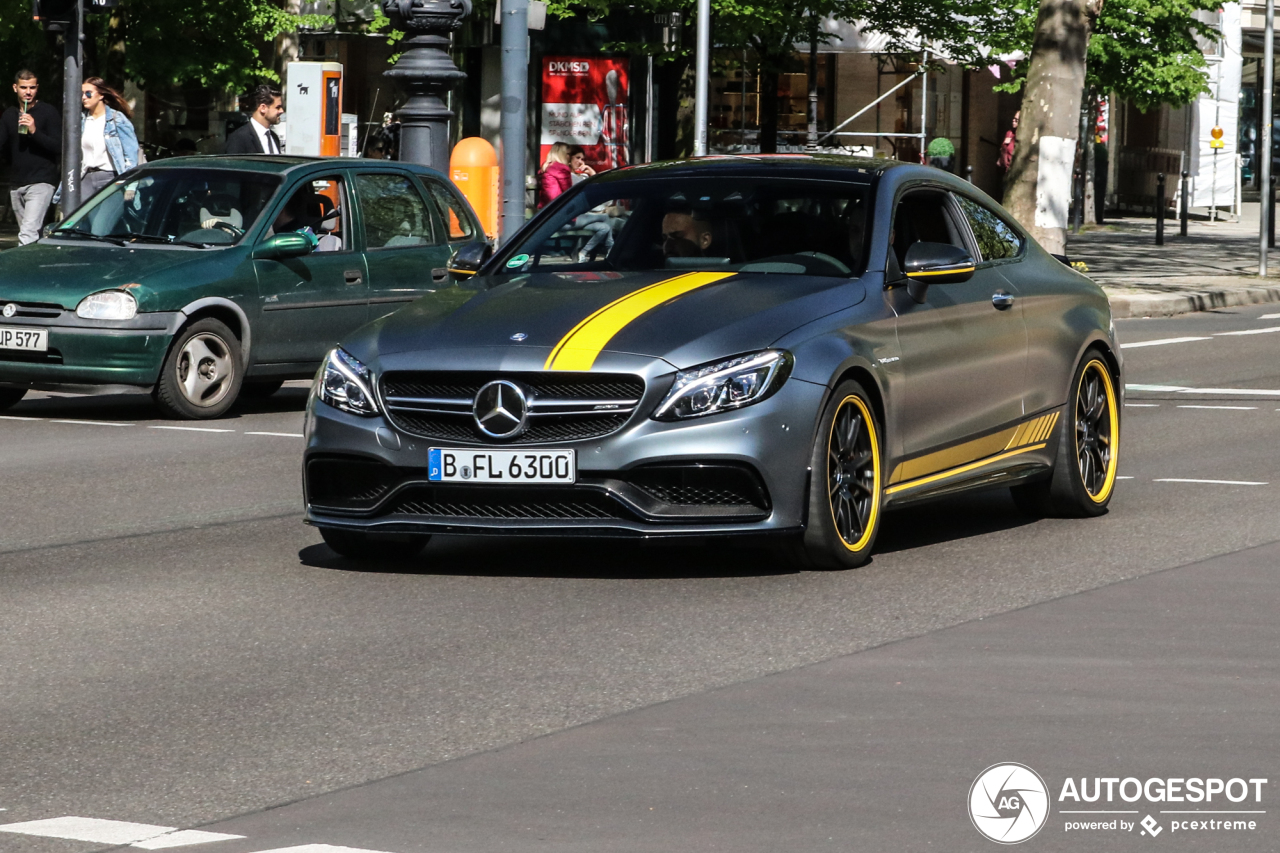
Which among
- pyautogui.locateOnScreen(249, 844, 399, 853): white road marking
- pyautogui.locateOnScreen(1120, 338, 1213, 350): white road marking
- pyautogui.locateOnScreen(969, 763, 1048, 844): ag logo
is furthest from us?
pyautogui.locateOnScreen(1120, 338, 1213, 350): white road marking

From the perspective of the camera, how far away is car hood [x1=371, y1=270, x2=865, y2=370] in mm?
7934

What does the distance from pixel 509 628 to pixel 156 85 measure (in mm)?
29061

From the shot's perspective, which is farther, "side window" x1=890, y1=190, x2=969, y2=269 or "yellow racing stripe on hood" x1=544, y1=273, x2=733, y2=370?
"side window" x1=890, y1=190, x2=969, y2=269

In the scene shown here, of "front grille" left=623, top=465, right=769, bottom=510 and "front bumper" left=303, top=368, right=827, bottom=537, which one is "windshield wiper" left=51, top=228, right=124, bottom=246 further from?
"front grille" left=623, top=465, right=769, bottom=510

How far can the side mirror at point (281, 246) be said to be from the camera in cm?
1442

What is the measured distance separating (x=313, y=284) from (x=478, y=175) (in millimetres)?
8344

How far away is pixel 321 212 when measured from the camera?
49.3 feet

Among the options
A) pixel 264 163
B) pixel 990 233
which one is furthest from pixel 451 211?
pixel 990 233

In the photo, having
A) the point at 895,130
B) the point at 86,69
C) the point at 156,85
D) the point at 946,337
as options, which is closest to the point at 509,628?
the point at 946,337

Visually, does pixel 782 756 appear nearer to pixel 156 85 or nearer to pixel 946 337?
pixel 946 337

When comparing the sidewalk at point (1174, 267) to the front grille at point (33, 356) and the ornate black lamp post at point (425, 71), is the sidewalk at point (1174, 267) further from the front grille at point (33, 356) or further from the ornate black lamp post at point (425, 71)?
the front grille at point (33, 356)

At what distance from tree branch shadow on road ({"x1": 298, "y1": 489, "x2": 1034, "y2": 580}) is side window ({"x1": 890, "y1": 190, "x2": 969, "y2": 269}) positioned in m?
1.17

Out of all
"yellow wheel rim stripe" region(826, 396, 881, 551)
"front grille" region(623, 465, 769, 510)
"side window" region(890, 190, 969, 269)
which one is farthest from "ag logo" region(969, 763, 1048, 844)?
"side window" region(890, 190, 969, 269)

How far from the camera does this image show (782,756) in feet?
18.3
